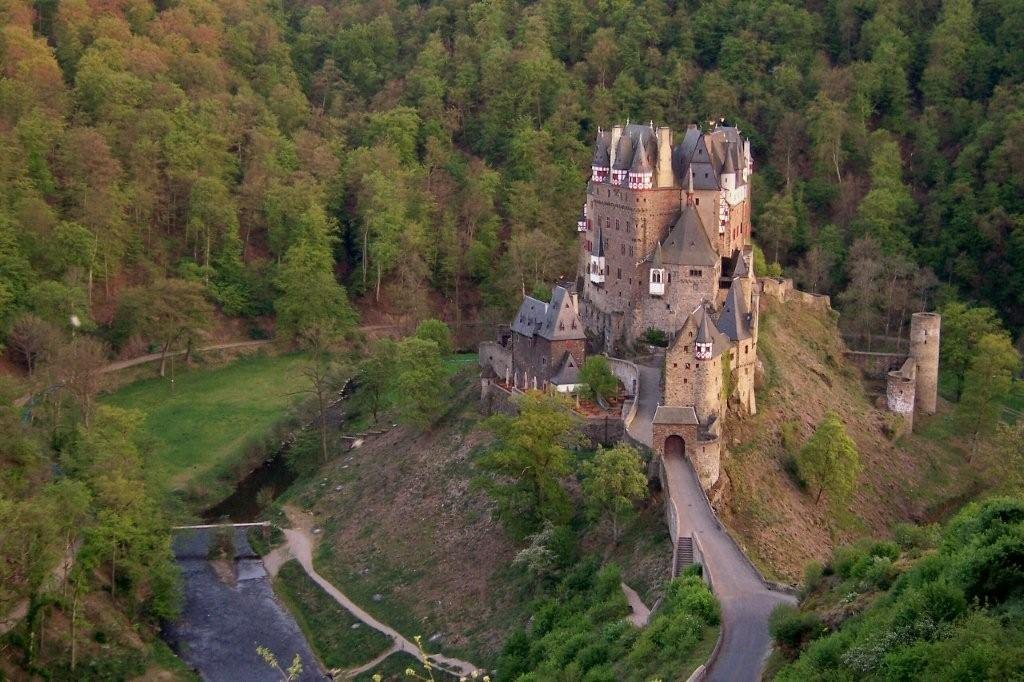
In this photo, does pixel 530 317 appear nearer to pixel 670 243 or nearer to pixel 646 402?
pixel 670 243

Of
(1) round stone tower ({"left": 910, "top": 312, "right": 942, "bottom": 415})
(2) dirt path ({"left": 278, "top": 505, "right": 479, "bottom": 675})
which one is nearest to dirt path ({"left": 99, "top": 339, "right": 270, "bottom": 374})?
(2) dirt path ({"left": 278, "top": 505, "right": 479, "bottom": 675})

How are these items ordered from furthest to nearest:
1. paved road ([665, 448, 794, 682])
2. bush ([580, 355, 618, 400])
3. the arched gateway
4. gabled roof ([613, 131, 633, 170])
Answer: gabled roof ([613, 131, 633, 170]) → bush ([580, 355, 618, 400]) → the arched gateway → paved road ([665, 448, 794, 682])

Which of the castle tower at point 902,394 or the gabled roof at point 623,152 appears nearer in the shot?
the gabled roof at point 623,152

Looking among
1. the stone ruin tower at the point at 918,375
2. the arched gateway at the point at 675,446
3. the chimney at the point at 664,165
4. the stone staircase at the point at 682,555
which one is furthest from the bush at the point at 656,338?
the stone staircase at the point at 682,555

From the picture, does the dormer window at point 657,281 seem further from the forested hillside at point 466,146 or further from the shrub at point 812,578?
the shrub at point 812,578

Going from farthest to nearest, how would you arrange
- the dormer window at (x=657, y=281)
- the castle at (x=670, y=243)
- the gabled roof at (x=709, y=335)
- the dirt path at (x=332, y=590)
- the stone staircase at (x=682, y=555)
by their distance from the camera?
the dormer window at (x=657, y=281) < the castle at (x=670, y=243) < the gabled roof at (x=709, y=335) < the dirt path at (x=332, y=590) < the stone staircase at (x=682, y=555)

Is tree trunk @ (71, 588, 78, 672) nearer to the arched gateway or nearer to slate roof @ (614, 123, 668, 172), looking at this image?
the arched gateway
